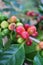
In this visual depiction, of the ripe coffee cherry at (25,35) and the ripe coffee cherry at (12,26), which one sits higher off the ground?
the ripe coffee cherry at (12,26)

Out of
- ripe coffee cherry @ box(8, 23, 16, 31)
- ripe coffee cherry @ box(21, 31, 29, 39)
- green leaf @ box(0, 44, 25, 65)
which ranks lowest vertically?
green leaf @ box(0, 44, 25, 65)

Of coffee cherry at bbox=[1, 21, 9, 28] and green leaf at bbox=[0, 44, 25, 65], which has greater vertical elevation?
coffee cherry at bbox=[1, 21, 9, 28]

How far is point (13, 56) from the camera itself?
609 mm

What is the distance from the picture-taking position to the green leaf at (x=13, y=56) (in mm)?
582

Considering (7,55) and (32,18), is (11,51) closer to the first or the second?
(7,55)

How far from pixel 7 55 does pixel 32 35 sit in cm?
13

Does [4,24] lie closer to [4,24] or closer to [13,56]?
[4,24]

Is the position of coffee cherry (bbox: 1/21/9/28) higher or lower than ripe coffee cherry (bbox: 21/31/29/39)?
higher

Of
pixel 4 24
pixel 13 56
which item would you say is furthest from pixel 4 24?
pixel 13 56

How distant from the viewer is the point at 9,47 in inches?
25.3

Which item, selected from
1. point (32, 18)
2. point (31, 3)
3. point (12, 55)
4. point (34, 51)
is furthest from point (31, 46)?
point (31, 3)

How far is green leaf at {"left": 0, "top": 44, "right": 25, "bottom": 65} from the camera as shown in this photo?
1.91ft

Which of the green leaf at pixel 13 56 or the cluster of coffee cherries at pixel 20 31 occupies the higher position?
the cluster of coffee cherries at pixel 20 31

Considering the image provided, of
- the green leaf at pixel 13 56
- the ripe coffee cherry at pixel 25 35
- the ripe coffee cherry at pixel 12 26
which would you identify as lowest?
the green leaf at pixel 13 56
